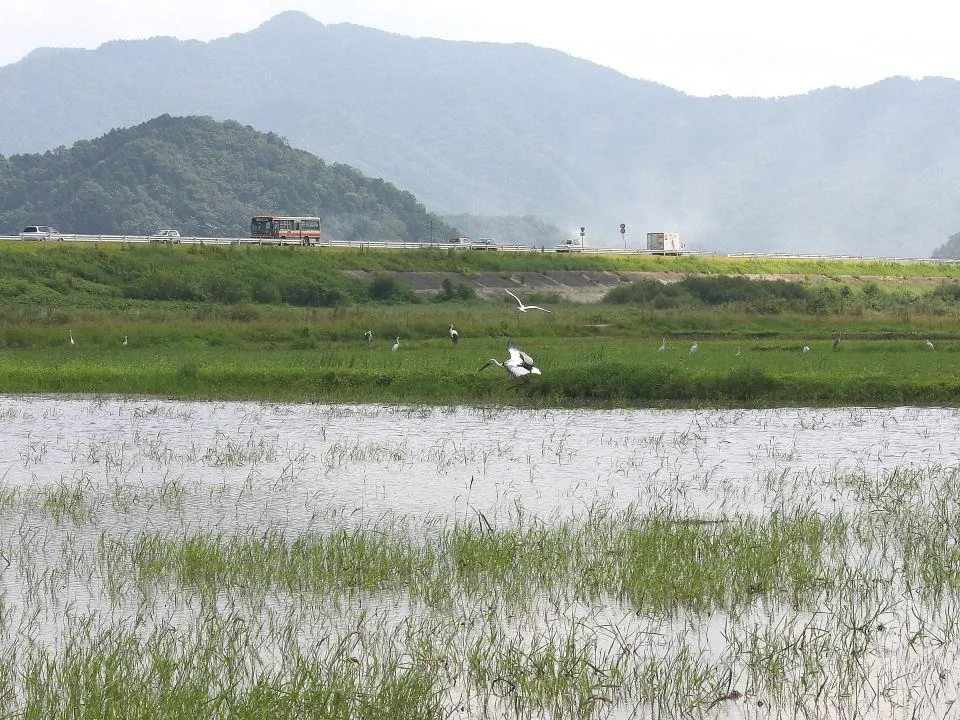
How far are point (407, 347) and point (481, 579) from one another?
72.4 ft

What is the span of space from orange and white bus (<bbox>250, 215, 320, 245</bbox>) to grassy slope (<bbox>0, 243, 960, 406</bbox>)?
52.4 feet

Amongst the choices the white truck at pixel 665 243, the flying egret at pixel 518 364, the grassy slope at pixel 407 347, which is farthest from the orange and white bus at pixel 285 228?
the flying egret at pixel 518 364

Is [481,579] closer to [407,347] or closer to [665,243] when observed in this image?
[407,347]

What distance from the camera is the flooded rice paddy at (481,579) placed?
7621 mm

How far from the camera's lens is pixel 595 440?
1802cm

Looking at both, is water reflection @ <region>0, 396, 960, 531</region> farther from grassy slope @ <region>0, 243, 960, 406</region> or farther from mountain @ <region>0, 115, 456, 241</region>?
mountain @ <region>0, 115, 456, 241</region>

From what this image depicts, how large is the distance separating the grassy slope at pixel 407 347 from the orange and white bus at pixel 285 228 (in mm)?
15971

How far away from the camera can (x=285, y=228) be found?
74750 mm

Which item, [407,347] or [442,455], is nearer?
[442,455]

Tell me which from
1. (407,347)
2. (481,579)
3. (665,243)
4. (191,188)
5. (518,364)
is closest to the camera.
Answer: (481,579)

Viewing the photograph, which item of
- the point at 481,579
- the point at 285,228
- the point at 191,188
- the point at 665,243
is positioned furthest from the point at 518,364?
the point at 191,188

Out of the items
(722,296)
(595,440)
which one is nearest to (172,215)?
(722,296)

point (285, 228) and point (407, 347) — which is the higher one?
point (285, 228)

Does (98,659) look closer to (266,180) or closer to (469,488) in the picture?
(469,488)
